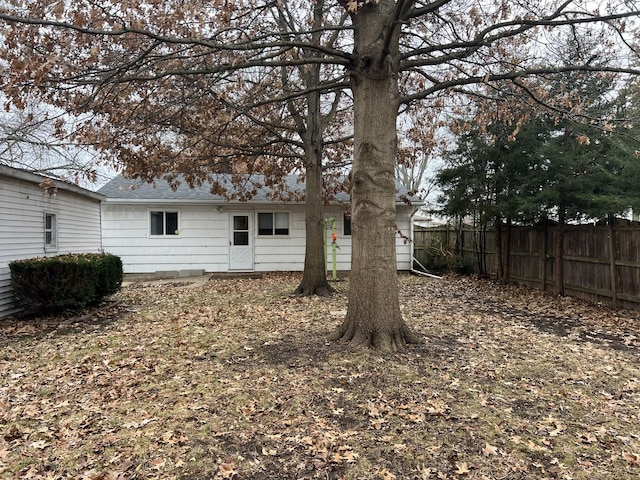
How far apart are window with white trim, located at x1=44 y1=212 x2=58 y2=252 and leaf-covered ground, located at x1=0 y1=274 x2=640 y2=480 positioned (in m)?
2.66

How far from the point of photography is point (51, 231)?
9820mm

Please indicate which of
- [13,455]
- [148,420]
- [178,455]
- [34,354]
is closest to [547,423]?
[178,455]

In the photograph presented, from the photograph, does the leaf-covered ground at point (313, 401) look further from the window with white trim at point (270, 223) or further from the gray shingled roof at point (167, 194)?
the window with white trim at point (270, 223)

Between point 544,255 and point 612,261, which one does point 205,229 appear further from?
point 612,261

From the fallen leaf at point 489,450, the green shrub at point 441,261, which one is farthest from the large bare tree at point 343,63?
the green shrub at point 441,261

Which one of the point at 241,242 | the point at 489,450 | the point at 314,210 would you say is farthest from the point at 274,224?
the point at 489,450

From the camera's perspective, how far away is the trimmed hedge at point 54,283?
746 cm

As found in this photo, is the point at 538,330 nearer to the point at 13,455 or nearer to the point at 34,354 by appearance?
the point at 13,455

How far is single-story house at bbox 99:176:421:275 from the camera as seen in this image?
14.6 meters

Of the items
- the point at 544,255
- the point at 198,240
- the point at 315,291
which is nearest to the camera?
the point at 315,291

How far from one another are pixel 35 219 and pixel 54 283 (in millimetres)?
2123

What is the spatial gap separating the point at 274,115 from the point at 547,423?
938 centimetres

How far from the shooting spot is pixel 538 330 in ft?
22.6

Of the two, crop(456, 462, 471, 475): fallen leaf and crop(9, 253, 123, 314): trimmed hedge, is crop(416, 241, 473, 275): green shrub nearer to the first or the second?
crop(9, 253, 123, 314): trimmed hedge
